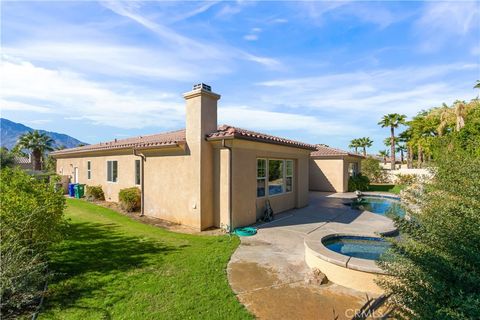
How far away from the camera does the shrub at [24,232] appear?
471cm

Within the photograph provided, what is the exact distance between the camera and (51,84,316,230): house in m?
10.5

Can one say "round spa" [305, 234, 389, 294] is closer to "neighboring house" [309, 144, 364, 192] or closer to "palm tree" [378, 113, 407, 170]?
"neighboring house" [309, 144, 364, 192]

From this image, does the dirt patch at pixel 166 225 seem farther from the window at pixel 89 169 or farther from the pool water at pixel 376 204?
the pool water at pixel 376 204

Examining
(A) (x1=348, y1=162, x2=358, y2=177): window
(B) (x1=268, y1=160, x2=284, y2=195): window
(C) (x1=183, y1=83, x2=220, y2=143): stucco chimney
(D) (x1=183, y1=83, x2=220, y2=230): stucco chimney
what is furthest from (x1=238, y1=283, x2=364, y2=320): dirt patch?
(A) (x1=348, y1=162, x2=358, y2=177): window

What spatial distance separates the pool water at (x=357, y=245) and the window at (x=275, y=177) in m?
4.67

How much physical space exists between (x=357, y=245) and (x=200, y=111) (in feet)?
25.6

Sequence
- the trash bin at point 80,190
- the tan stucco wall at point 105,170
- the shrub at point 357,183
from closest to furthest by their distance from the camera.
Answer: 1. the tan stucco wall at point 105,170
2. the trash bin at point 80,190
3. the shrub at point 357,183

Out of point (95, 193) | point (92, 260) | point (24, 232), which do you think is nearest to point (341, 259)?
point (92, 260)

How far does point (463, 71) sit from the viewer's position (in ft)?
41.1

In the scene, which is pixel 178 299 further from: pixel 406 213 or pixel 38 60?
pixel 38 60

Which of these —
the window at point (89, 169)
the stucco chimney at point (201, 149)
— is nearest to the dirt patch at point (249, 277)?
the stucco chimney at point (201, 149)

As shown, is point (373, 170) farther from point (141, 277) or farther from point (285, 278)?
point (141, 277)

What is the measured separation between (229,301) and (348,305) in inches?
94.6

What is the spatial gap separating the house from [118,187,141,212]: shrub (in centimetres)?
118
